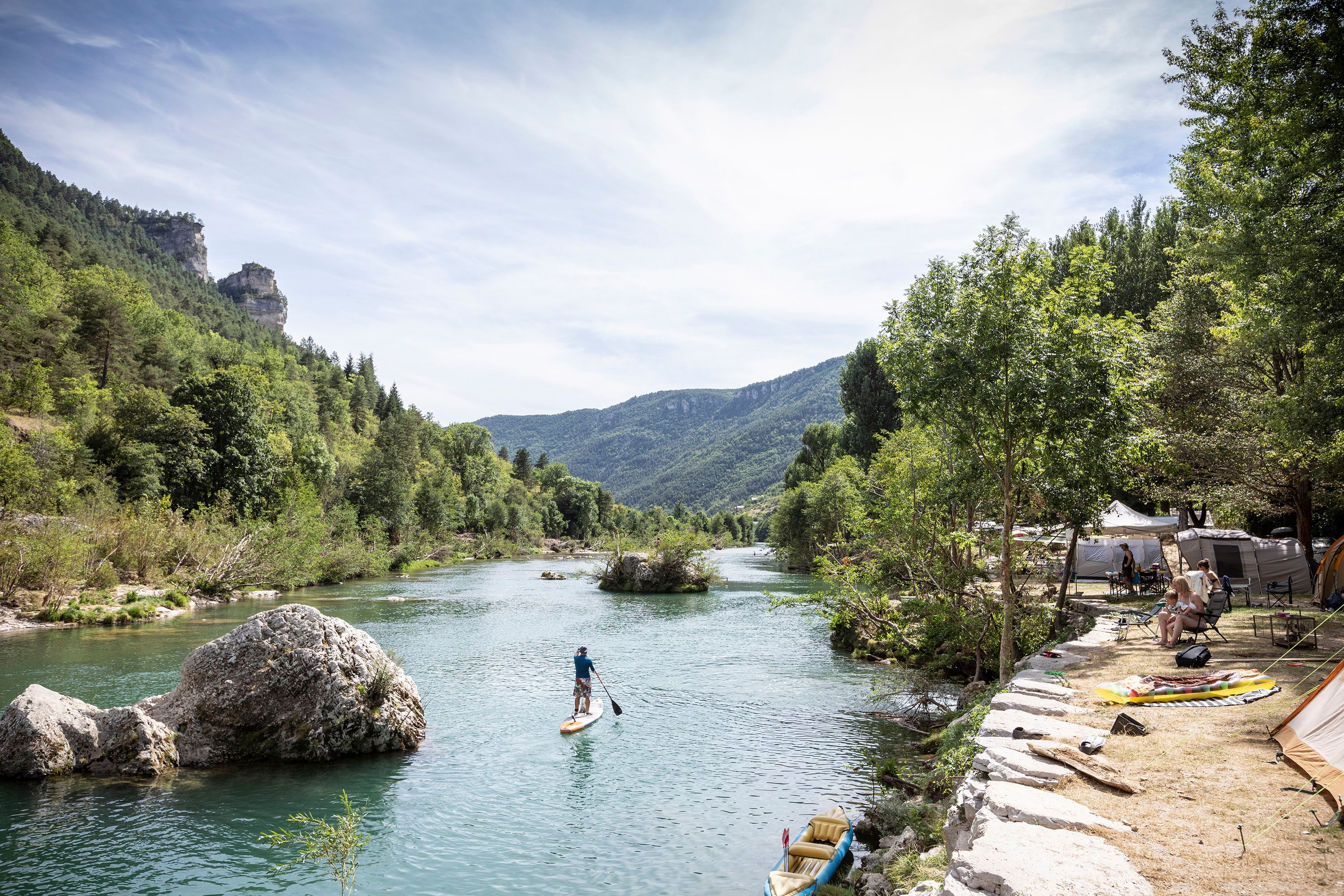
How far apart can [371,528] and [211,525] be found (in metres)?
26.2

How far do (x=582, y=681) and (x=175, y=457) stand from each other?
134 ft

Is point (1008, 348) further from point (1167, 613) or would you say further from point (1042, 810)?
point (1042, 810)

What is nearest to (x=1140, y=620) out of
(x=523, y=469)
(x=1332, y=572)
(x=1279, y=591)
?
(x=1279, y=591)

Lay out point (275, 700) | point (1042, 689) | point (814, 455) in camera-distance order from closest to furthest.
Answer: point (1042, 689) < point (275, 700) < point (814, 455)

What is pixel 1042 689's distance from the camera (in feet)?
35.5

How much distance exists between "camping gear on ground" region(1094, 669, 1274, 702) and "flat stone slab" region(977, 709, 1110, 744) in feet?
5.40

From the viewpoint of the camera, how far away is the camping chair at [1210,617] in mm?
13984

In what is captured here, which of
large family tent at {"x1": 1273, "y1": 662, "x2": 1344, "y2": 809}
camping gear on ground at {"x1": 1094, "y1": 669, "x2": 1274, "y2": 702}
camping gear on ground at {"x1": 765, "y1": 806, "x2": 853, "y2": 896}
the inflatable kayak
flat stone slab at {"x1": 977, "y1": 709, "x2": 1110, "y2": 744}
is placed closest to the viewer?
large family tent at {"x1": 1273, "y1": 662, "x2": 1344, "y2": 809}

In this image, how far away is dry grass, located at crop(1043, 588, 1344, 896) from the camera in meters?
4.84

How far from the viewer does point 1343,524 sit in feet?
97.7

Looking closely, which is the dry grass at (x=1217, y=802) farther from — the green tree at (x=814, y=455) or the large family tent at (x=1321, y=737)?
the green tree at (x=814, y=455)

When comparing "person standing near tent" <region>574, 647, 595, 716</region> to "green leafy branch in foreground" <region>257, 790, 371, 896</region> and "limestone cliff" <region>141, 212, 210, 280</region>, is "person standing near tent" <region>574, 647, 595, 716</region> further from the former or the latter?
"limestone cliff" <region>141, 212, 210, 280</region>

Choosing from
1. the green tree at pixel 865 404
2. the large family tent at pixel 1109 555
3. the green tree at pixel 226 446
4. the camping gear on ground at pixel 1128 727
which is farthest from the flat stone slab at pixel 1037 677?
the green tree at pixel 226 446

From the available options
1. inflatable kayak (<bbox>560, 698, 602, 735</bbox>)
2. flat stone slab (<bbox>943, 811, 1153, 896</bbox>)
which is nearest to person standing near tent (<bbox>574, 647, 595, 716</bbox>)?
inflatable kayak (<bbox>560, 698, 602, 735</bbox>)
